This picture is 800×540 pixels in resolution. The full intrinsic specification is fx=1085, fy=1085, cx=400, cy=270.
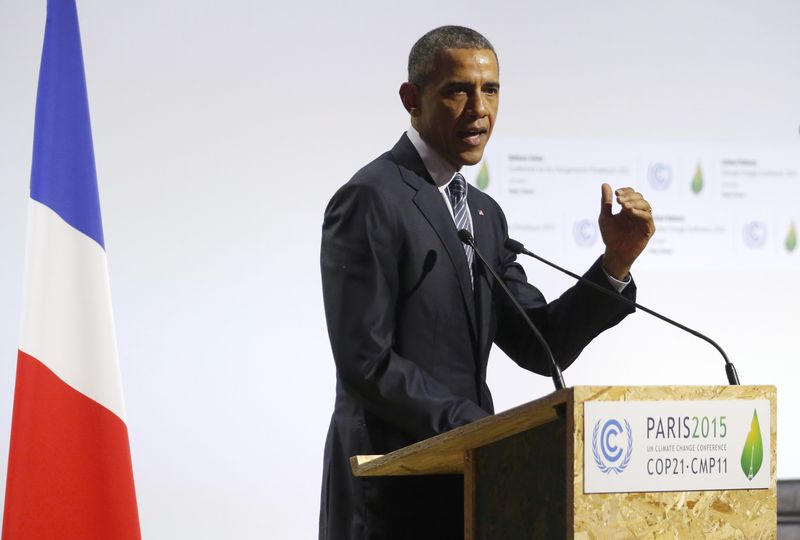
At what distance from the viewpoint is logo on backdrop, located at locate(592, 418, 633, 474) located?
1.38 meters

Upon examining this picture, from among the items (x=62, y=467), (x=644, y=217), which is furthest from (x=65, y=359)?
(x=644, y=217)

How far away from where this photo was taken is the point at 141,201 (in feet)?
12.3

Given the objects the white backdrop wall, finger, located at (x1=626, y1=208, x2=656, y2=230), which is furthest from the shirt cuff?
the white backdrop wall

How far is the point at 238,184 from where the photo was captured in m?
3.84

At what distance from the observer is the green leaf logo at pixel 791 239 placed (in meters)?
4.43

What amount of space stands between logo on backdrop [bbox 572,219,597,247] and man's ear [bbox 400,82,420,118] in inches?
76.0

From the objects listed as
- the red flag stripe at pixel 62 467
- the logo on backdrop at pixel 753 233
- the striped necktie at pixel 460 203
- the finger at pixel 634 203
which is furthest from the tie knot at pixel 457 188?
the logo on backdrop at pixel 753 233

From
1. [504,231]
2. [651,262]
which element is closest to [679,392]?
[504,231]

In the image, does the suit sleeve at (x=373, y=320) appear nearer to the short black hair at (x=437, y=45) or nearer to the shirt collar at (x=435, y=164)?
the shirt collar at (x=435, y=164)

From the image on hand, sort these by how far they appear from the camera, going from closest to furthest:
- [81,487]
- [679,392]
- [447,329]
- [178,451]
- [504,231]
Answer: [679,392] < [447,329] < [504,231] < [81,487] < [178,451]

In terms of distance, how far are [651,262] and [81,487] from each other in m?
2.37

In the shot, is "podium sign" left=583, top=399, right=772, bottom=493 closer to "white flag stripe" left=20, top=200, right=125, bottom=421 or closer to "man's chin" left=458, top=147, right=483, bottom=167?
"man's chin" left=458, top=147, right=483, bottom=167

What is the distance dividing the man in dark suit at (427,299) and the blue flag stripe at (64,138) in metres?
1.18

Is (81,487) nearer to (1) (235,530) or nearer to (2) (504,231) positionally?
(1) (235,530)
